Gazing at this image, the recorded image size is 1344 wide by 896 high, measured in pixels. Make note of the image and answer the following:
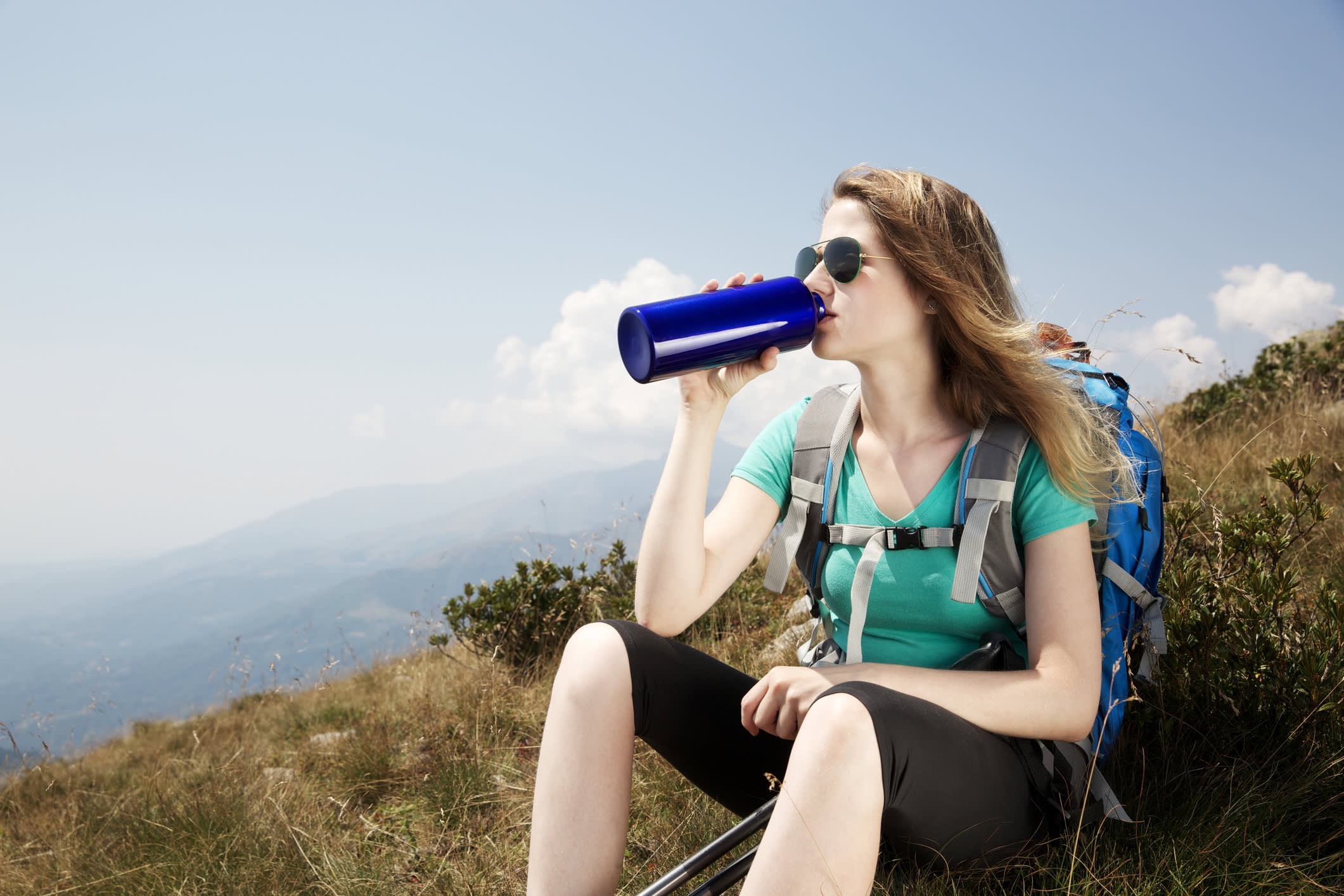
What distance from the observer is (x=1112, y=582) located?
2.03 metres

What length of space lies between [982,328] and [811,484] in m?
0.62

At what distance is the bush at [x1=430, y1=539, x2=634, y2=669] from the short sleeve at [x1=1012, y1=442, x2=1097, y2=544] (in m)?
3.24

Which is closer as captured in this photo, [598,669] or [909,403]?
[598,669]

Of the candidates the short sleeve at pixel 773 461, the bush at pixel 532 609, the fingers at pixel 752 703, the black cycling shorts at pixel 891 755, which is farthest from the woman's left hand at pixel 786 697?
the bush at pixel 532 609

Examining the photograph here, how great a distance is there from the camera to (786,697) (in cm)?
166

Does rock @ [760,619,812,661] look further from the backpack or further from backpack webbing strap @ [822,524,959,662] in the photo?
backpack webbing strap @ [822,524,959,662]

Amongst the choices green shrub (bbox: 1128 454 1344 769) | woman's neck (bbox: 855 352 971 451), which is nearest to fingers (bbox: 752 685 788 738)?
woman's neck (bbox: 855 352 971 451)

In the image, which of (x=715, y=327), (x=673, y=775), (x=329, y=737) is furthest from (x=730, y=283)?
(x=329, y=737)

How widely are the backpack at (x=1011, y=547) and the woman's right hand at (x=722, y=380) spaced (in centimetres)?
33

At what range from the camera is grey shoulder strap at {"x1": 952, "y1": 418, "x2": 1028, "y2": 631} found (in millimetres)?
1862

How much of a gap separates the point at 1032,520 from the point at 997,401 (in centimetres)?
37

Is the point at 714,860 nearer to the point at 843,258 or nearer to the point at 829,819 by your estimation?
the point at 829,819

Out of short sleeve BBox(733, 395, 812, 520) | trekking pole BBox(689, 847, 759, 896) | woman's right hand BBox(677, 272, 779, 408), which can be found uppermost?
woman's right hand BBox(677, 272, 779, 408)

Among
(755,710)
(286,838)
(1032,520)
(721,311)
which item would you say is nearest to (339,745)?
(286,838)
